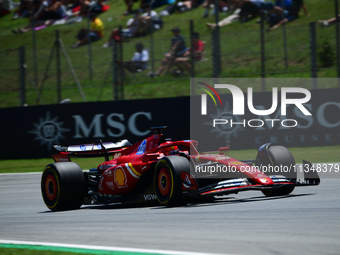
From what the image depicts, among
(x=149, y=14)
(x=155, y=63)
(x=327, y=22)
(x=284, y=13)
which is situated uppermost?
(x=149, y=14)

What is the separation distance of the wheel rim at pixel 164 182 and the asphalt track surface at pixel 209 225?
0.21 meters

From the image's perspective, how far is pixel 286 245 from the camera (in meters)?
4.77

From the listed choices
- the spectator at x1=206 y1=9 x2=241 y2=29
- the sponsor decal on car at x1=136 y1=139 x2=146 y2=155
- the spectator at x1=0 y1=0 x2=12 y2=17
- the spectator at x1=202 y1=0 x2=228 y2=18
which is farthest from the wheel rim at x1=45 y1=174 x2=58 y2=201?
the spectator at x1=0 y1=0 x2=12 y2=17

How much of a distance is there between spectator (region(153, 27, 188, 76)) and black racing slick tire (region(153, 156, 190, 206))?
9978 millimetres

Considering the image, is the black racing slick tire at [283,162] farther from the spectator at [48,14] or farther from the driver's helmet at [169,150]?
the spectator at [48,14]

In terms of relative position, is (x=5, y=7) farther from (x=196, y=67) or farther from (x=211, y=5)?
(x=196, y=67)

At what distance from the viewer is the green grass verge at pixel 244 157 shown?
46.4ft

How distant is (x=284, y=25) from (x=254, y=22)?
96 cm

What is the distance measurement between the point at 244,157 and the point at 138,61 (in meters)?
4.89

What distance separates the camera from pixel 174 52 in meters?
17.4

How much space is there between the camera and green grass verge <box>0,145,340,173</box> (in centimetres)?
1413

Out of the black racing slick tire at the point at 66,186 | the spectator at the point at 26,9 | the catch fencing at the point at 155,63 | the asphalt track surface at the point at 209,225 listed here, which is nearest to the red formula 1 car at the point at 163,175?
the black racing slick tire at the point at 66,186

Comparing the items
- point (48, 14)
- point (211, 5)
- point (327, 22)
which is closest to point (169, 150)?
point (327, 22)

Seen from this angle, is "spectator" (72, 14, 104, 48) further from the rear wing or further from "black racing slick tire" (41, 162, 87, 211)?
"black racing slick tire" (41, 162, 87, 211)
